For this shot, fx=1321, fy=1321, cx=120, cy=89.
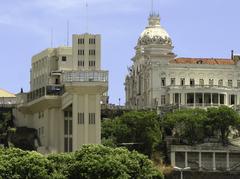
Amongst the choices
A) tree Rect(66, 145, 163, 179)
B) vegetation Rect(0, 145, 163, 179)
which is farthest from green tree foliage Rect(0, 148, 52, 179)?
tree Rect(66, 145, 163, 179)

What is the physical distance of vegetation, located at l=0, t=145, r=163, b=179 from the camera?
557 ft

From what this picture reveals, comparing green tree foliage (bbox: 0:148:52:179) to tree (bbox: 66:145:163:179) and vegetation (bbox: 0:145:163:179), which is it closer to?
vegetation (bbox: 0:145:163:179)

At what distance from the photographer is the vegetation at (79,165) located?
169750 mm

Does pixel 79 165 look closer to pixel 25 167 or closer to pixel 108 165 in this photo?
pixel 108 165

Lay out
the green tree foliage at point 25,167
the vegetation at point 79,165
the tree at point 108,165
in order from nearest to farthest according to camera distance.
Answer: the green tree foliage at point 25,167, the vegetation at point 79,165, the tree at point 108,165

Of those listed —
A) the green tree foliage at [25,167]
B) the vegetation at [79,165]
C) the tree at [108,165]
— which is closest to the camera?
the green tree foliage at [25,167]

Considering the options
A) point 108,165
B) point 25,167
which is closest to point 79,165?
point 108,165

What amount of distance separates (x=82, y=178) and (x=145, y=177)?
9.16m

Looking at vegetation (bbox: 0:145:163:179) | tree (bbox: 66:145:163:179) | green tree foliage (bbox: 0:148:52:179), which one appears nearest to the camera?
green tree foliage (bbox: 0:148:52:179)

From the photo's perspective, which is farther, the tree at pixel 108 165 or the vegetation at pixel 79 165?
the tree at pixel 108 165

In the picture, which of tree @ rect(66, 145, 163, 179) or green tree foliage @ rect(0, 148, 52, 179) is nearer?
green tree foliage @ rect(0, 148, 52, 179)

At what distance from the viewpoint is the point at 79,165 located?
17300cm

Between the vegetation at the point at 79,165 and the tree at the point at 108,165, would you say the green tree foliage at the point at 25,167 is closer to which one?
the vegetation at the point at 79,165

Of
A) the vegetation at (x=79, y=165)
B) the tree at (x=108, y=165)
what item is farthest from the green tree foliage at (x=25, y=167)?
the tree at (x=108, y=165)
